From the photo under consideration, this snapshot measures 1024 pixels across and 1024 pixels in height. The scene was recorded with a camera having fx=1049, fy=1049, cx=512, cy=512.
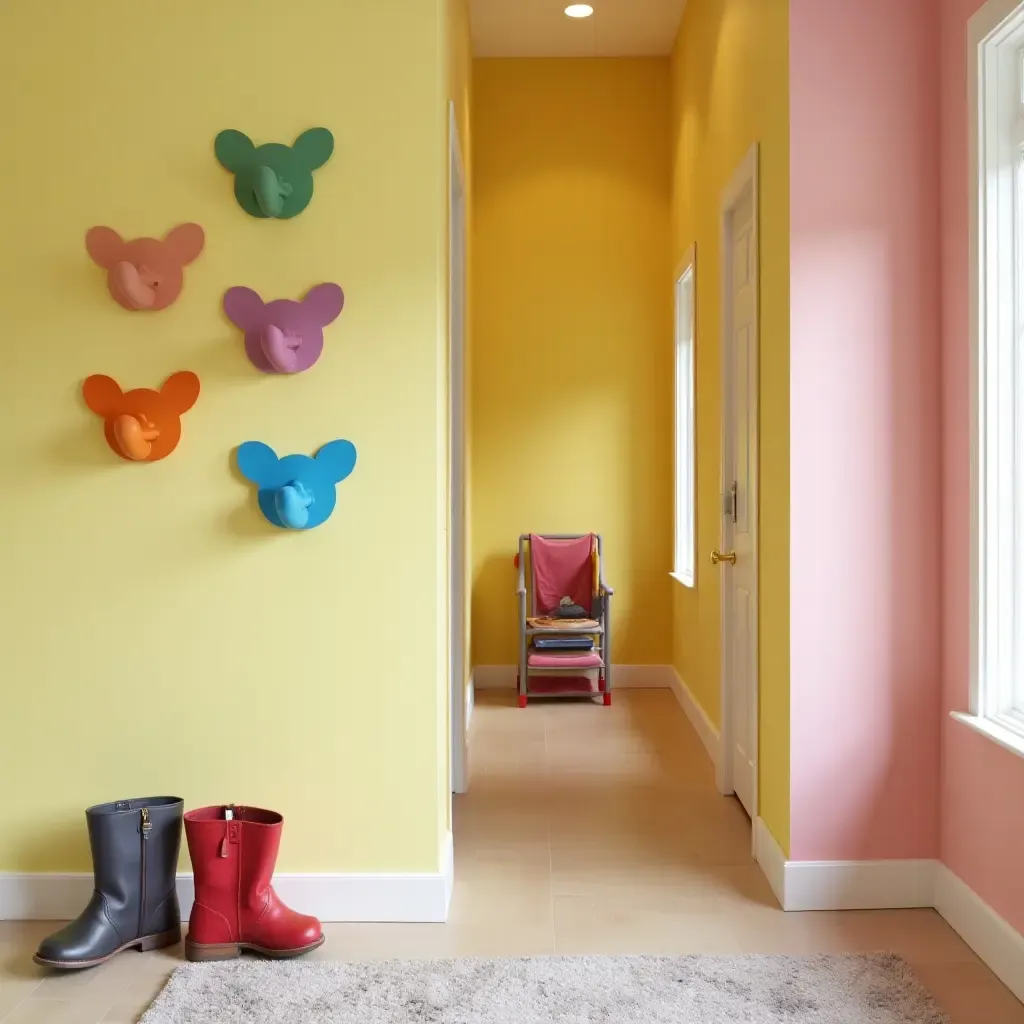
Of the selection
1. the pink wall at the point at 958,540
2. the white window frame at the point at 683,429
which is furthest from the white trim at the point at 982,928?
the white window frame at the point at 683,429

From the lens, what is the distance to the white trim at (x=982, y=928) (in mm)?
2359

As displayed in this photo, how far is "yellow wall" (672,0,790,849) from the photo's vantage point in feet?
9.55

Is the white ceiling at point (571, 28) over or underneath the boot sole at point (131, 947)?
over

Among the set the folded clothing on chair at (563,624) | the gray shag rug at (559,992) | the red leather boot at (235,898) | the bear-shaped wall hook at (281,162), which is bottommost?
the gray shag rug at (559,992)

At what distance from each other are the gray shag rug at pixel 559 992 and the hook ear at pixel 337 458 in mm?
1204

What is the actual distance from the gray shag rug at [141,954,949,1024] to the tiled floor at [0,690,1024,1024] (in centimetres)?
8

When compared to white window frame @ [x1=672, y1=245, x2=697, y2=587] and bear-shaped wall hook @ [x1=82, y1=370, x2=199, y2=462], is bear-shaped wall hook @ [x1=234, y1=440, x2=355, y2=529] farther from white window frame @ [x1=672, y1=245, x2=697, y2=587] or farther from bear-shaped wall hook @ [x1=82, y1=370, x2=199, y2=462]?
white window frame @ [x1=672, y1=245, x2=697, y2=587]

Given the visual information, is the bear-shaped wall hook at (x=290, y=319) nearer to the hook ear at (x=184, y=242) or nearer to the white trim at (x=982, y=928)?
the hook ear at (x=184, y=242)

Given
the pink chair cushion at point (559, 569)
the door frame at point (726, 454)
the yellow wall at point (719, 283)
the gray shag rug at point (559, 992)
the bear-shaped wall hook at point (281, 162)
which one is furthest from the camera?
the pink chair cushion at point (559, 569)

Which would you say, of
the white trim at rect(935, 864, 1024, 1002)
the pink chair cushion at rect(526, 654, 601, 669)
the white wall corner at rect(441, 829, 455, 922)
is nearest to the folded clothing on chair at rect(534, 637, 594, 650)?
the pink chair cushion at rect(526, 654, 601, 669)

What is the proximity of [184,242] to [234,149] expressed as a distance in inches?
10.7

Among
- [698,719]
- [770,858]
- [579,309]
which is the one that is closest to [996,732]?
[770,858]

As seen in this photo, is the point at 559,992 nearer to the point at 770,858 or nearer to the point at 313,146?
the point at 770,858

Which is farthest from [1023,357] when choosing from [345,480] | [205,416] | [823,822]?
[205,416]
